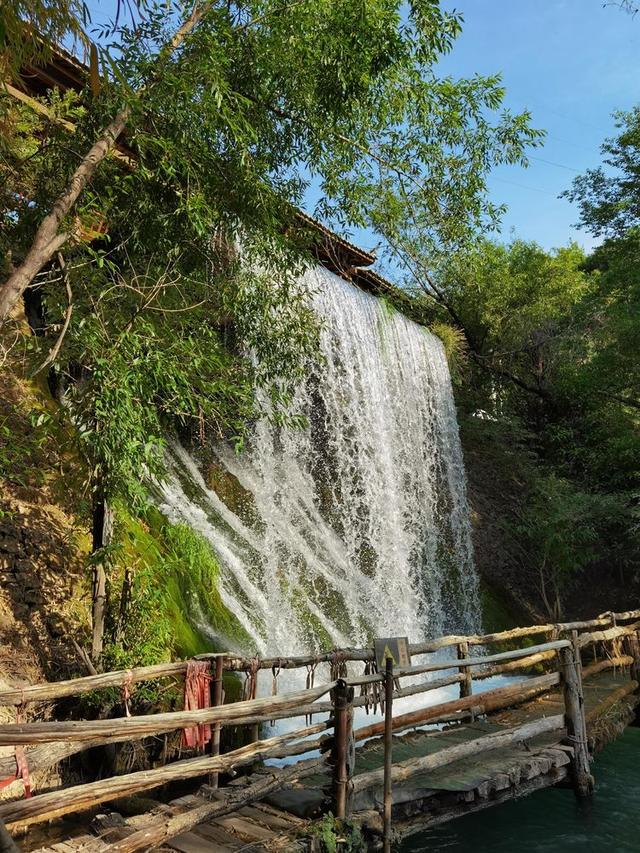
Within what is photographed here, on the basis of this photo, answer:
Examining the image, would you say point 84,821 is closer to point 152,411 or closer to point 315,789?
point 315,789

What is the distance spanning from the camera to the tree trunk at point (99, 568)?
19.0 feet

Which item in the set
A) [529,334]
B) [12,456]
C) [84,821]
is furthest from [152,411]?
[529,334]

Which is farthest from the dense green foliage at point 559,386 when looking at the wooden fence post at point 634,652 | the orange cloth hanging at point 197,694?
the orange cloth hanging at point 197,694

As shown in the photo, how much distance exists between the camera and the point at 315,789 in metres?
4.80

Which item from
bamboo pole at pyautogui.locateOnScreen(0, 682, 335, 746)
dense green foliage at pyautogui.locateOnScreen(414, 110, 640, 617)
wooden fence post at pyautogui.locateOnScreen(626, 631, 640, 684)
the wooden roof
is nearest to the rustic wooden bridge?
bamboo pole at pyautogui.locateOnScreen(0, 682, 335, 746)

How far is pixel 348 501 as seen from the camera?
12.2 m

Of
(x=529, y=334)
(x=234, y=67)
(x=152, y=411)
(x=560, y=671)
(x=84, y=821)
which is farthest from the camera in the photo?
(x=529, y=334)

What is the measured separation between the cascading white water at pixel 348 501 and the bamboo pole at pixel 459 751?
9.94 ft

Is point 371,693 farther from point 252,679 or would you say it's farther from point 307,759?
point 252,679

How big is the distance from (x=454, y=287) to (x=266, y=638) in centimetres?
1405

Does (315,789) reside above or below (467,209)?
below

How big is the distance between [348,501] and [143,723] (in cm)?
869

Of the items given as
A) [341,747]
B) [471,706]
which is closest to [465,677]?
[471,706]

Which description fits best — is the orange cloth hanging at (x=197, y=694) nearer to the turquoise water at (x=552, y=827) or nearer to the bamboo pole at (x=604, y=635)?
the turquoise water at (x=552, y=827)
